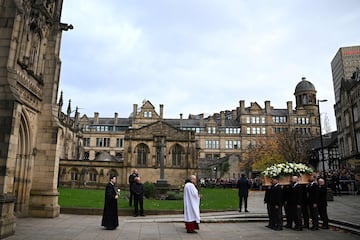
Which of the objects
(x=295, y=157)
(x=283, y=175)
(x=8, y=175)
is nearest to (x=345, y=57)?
(x=295, y=157)

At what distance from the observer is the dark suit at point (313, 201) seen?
11.2m

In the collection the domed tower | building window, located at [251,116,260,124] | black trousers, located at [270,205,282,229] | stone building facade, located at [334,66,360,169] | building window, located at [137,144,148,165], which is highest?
the domed tower

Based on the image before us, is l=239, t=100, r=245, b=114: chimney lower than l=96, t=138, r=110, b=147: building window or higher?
higher

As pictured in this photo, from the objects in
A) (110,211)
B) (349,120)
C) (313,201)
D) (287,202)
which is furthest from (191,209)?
(349,120)

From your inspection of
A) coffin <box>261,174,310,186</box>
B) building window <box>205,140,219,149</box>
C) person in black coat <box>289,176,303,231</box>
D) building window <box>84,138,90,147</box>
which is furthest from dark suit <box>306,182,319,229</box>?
building window <box>84,138,90,147</box>

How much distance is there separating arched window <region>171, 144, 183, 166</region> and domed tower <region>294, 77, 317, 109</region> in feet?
A: 154

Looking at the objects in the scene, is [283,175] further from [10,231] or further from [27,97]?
[27,97]

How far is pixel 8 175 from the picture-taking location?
9445 millimetres

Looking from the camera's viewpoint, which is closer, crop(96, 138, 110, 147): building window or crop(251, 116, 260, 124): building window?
crop(251, 116, 260, 124): building window

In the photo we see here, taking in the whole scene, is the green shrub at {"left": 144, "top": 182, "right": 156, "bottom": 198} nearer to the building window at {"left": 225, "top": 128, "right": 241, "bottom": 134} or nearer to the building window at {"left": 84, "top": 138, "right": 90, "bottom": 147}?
the building window at {"left": 225, "top": 128, "right": 241, "bottom": 134}

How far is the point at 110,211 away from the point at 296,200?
23.1 ft

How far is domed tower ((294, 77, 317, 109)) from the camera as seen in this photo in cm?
8203

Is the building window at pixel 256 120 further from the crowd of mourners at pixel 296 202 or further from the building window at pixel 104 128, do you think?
the crowd of mourners at pixel 296 202

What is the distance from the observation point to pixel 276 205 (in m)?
11.2
